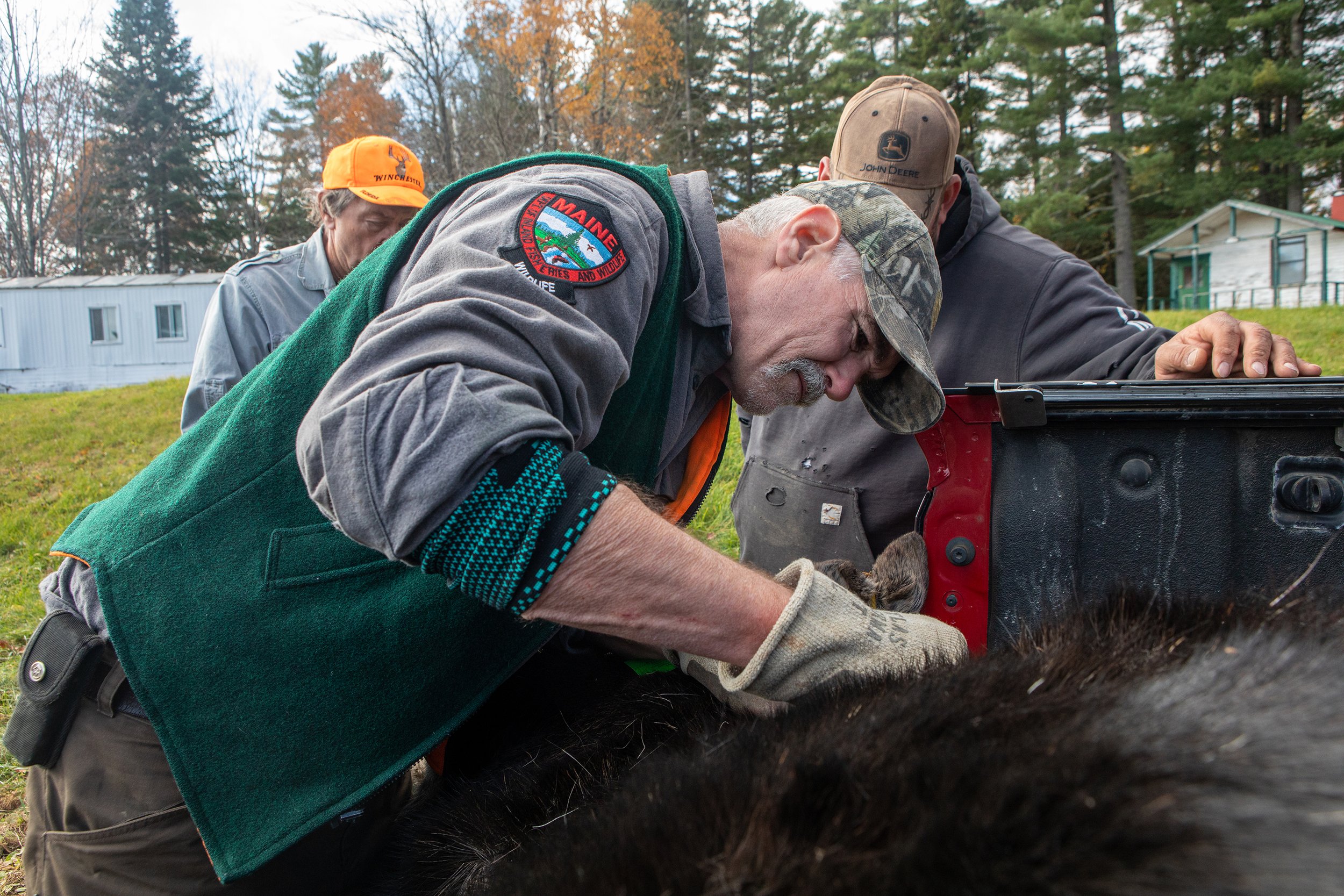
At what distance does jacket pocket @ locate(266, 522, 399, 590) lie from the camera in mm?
1421

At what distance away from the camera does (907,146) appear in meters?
3.09

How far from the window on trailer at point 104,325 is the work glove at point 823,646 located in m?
26.8

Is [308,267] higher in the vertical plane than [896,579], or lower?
higher

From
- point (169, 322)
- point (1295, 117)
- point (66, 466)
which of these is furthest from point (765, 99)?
point (66, 466)

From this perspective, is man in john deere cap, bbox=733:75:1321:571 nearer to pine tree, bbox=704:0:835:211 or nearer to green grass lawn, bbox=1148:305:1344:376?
green grass lawn, bbox=1148:305:1344:376

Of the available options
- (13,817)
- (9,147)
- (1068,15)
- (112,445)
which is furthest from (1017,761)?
(9,147)

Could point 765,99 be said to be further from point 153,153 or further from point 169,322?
point 153,153

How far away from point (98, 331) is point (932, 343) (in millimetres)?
26537

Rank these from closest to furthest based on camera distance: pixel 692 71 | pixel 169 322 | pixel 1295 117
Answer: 1. pixel 169 322
2. pixel 1295 117
3. pixel 692 71

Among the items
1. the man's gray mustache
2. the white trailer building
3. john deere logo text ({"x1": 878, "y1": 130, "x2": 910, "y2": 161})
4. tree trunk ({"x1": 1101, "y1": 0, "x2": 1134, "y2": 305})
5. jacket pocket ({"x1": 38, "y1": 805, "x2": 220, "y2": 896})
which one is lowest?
jacket pocket ({"x1": 38, "y1": 805, "x2": 220, "y2": 896})

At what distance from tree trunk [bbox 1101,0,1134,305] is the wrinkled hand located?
23149 millimetres

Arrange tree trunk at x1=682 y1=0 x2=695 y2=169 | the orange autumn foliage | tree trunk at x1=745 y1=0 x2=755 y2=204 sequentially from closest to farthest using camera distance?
the orange autumn foliage < tree trunk at x1=682 y1=0 x2=695 y2=169 < tree trunk at x1=745 y1=0 x2=755 y2=204

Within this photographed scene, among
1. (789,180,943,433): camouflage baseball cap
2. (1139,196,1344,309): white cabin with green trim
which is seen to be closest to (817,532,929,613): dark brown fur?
(789,180,943,433): camouflage baseball cap

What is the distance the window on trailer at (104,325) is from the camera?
23125 millimetres
